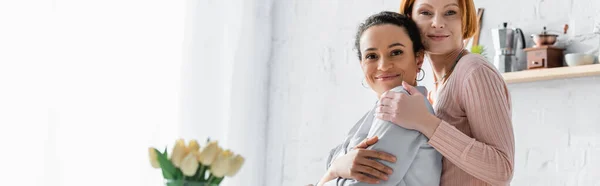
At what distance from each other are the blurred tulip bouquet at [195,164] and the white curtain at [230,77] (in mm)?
2325

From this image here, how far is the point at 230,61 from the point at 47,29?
3.18ft

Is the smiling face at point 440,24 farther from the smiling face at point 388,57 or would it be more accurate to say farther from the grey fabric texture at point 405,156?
the grey fabric texture at point 405,156

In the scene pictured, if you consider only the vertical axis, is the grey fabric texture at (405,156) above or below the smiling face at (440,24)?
below

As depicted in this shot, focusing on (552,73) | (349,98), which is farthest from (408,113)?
(349,98)

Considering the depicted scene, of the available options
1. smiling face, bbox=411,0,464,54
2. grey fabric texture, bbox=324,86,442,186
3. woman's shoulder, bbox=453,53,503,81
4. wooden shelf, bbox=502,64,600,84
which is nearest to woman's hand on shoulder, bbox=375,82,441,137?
grey fabric texture, bbox=324,86,442,186

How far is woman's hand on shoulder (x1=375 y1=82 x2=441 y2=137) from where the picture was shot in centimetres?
151

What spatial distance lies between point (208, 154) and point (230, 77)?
8.40 feet

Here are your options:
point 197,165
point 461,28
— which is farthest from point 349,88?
point 197,165

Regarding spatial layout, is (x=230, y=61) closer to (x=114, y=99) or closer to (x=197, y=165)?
(x=114, y=99)

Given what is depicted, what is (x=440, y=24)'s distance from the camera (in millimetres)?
1720

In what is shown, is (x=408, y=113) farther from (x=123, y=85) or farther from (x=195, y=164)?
(x=123, y=85)

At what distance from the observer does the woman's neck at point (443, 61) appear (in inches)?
70.1

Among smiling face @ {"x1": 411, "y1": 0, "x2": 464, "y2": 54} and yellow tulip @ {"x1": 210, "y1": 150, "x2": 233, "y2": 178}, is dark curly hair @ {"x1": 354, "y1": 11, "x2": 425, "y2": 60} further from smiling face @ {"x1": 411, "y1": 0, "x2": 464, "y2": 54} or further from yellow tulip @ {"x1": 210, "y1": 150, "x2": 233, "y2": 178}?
yellow tulip @ {"x1": 210, "y1": 150, "x2": 233, "y2": 178}

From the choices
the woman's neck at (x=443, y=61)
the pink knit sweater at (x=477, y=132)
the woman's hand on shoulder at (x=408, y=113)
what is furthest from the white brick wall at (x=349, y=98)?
the woman's hand on shoulder at (x=408, y=113)
